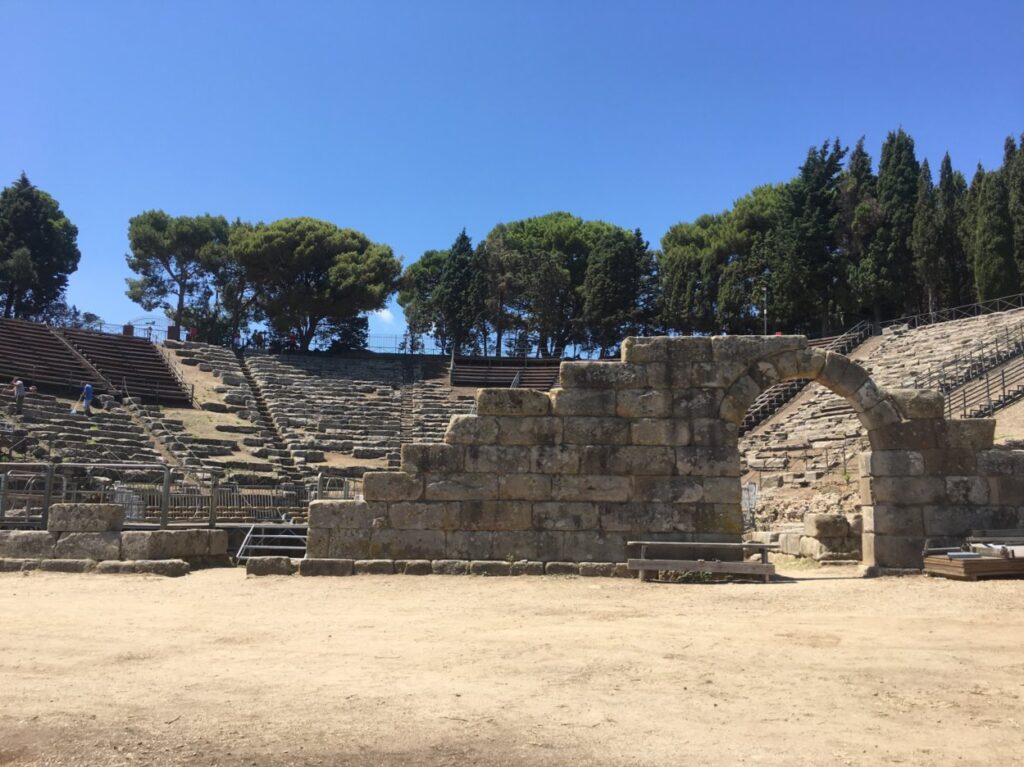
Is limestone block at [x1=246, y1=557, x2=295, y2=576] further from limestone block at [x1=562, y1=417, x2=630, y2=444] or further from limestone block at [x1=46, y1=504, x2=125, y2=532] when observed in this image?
limestone block at [x1=562, y1=417, x2=630, y2=444]

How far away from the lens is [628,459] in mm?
11297

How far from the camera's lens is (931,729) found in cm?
442

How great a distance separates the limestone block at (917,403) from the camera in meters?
11.2

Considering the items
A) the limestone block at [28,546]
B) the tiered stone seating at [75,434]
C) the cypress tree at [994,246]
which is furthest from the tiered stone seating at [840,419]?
the tiered stone seating at [75,434]

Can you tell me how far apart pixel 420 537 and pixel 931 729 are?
777 cm

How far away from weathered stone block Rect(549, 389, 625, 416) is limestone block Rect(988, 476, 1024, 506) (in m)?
5.42

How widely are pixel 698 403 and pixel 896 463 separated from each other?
2879mm

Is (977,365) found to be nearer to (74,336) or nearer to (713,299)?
(713,299)

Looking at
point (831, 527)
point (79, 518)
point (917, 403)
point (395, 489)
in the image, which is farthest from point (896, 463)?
point (79, 518)

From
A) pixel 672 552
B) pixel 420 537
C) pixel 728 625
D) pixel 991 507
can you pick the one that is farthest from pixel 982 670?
pixel 420 537

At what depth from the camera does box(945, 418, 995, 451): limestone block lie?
36.5 feet

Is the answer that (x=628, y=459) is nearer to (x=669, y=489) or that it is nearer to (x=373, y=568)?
(x=669, y=489)

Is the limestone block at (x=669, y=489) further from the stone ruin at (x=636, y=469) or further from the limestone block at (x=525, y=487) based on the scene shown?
the limestone block at (x=525, y=487)

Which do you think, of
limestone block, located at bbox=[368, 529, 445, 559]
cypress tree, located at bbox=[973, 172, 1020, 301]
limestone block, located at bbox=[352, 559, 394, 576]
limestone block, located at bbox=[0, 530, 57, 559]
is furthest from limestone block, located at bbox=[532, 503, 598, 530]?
cypress tree, located at bbox=[973, 172, 1020, 301]
